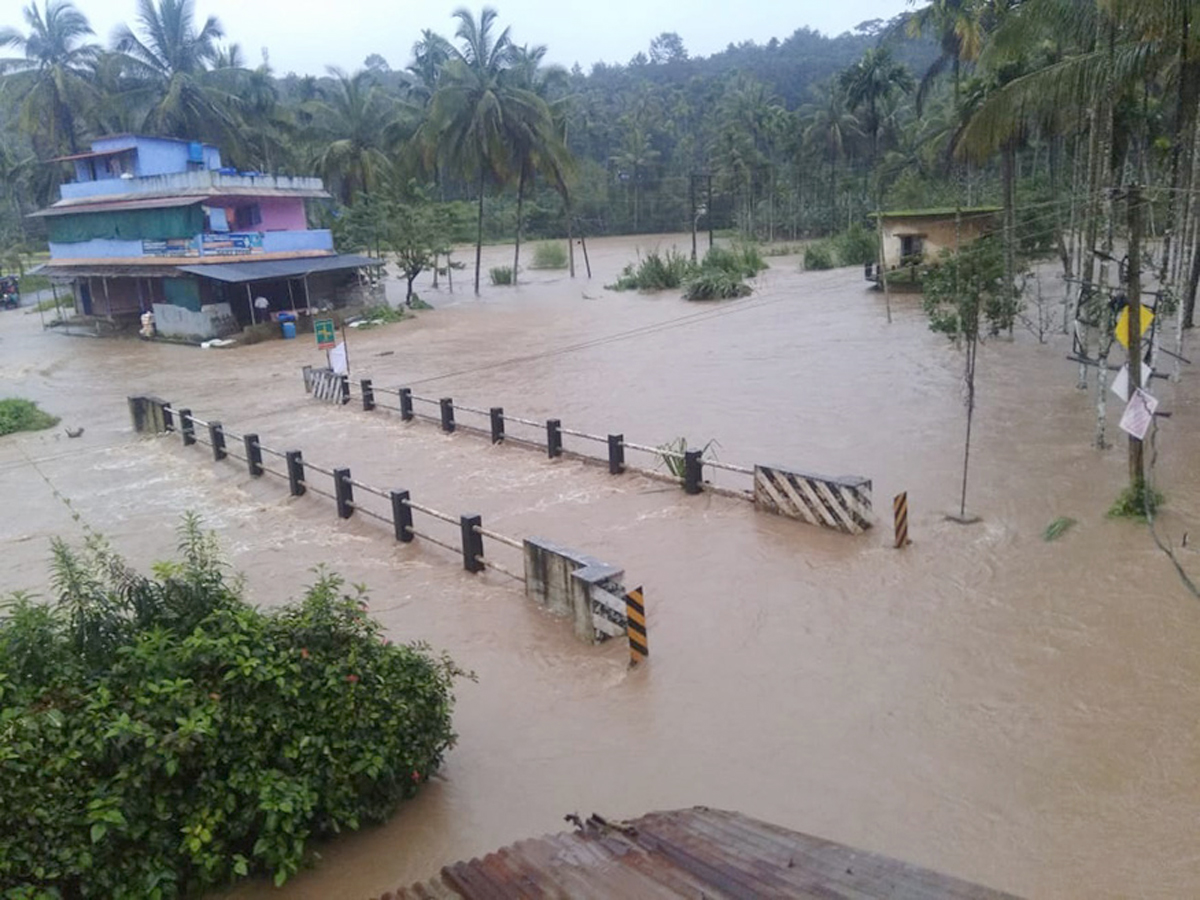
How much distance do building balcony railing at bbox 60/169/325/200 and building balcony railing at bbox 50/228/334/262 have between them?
1.81 m

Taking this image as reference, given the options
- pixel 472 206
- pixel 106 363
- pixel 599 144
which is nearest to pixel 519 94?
pixel 106 363

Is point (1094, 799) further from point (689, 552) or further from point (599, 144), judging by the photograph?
point (599, 144)

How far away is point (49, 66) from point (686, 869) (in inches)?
2046

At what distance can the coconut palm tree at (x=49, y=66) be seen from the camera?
144 feet

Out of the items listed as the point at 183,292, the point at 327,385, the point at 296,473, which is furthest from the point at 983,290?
the point at 183,292

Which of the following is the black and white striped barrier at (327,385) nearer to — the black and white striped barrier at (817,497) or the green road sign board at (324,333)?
the green road sign board at (324,333)

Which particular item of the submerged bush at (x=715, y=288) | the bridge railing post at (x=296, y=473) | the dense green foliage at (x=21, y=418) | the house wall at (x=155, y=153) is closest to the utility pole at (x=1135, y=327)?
the bridge railing post at (x=296, y=473)

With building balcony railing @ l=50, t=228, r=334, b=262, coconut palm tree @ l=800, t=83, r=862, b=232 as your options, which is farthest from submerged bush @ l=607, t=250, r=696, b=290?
coconut palm tree @ l=800, t=83, r=862, b=232

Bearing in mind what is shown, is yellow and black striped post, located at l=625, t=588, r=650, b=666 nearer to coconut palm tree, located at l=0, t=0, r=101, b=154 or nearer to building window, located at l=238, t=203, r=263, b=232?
building window, located at l=238, t=203, r=263, b=232

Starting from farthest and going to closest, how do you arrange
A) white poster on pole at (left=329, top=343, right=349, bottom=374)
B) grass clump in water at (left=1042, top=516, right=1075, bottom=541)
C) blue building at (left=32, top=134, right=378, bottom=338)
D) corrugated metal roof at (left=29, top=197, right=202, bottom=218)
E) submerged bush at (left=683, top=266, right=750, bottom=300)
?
→ submerged bush at (left=683, top=266, right=750, bottom=300) < blue building at (left=32, top=134, right=378, bottom=338) < corrugated metal roof at (left=29, top=197, right=202, bottom=218) < white poster on pole at (left=329, top=343, right=349, bottom=374) < grass clump in water at (left=1042, top=516, right=1075, bottom=541)

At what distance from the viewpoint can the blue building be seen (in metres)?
35.4

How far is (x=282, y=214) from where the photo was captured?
3975 cm

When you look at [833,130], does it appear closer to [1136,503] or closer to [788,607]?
[1136,503]

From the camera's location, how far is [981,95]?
942 inches
